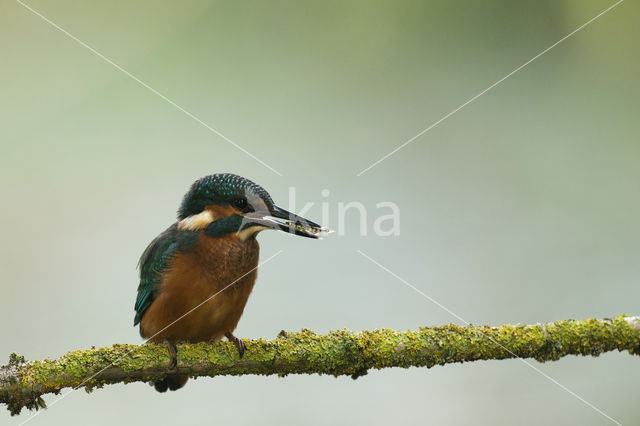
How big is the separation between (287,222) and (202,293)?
1.83 ft

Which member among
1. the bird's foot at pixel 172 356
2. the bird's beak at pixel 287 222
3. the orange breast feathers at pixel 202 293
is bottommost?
the bird's foot at pixel 172 356

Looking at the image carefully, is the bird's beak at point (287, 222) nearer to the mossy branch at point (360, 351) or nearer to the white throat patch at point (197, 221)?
the white throat patch at point (197, 221)

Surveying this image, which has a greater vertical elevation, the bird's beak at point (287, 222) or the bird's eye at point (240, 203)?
the bird's eye at point (240, 203)

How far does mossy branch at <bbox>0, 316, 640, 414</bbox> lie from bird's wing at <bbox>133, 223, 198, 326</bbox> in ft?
2.38

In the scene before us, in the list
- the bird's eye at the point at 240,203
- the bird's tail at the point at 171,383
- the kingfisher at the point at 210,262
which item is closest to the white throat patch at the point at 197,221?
the kingfisher at the point at 210,262

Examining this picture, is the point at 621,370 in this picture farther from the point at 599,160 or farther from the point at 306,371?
the point at 306,371

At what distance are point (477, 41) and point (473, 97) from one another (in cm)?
43

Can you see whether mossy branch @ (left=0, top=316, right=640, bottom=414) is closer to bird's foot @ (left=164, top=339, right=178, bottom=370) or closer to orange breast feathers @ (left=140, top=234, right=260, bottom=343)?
bird's foot @ (left=164, top=339, right=178, bottom=370)

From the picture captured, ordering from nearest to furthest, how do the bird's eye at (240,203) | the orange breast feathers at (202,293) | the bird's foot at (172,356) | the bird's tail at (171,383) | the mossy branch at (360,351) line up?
the mossy branch at (360,351) < the bird's foot at (172,356) < the orange breast feathers at (202,293) < the bird's eye at (240,203) < the bird's tail at (171,383)

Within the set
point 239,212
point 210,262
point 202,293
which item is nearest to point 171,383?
point 202,293

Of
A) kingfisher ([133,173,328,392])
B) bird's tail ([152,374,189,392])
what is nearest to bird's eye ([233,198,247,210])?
kingfisher ([133,173,328,392])

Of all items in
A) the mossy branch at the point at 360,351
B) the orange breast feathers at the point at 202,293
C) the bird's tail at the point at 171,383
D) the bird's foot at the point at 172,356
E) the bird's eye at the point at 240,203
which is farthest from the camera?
the bird's tail at the point at 171,383

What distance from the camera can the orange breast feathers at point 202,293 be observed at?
3.05 metres

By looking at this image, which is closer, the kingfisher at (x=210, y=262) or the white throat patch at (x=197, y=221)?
the kingfisher at (x=210, y=262)
